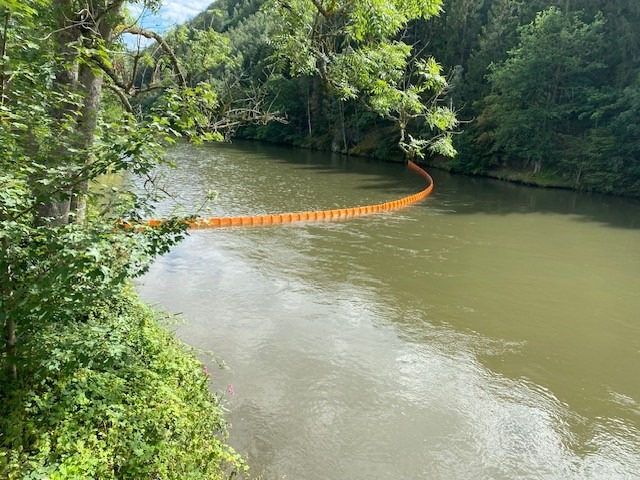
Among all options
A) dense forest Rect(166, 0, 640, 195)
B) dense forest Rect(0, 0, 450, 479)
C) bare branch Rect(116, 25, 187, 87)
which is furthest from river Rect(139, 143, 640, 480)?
dense forest Rect(166, 0, 640, 195)

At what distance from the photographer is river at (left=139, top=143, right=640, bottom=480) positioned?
404 cm

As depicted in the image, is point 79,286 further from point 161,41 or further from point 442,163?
point 442,163

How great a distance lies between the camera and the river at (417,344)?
4.04m

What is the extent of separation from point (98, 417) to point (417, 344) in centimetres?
398

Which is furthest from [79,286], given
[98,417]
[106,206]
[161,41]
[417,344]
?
[417,344]

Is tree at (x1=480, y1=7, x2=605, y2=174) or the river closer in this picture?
the river

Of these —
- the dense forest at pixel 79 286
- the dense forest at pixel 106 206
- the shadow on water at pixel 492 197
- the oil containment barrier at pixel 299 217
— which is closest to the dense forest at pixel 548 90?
the shadow on water at pixel 492 197

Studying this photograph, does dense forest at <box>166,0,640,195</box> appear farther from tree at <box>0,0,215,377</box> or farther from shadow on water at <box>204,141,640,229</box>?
tree at <box>0,0,215,377</box>

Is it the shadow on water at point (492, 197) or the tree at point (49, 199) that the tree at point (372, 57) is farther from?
the shadow on water at point (492, 197)

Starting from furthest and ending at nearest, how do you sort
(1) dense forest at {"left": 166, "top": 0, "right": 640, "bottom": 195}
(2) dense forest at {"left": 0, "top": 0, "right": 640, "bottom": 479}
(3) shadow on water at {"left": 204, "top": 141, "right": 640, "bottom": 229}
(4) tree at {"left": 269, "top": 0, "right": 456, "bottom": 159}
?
1. (1) dense forest at {"left": 166, "top": 0, "right": 640, "bottom": 195}
2. (3) shadow on water at {"left": 204, "top": 141, "right": 640, "bottom": 229}
3. (4) tree at {"left": 269, "top": 0, "right": 456, "bottom": 159}
4. (2) dense forest at {"left": 0, "top": 0, "right": 640, "bottom": 479}

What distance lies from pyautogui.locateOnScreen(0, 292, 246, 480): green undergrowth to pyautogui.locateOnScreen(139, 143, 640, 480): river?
0.73 metres

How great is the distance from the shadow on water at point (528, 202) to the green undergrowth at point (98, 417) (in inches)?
493

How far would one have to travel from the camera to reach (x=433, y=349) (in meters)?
5.82

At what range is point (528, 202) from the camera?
17344 mm
